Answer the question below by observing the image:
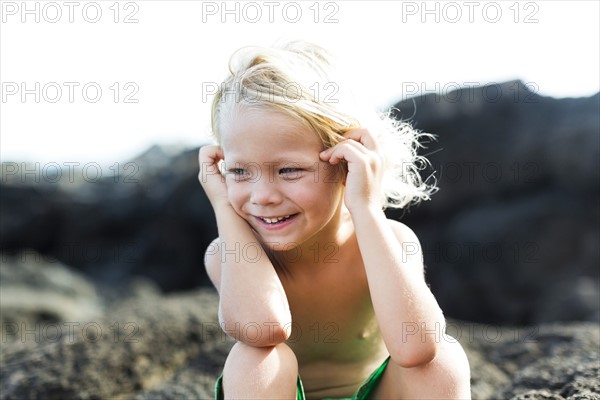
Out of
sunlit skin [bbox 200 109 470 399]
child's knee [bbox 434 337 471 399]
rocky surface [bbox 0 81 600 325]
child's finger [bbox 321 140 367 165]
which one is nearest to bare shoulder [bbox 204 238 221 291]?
sunlit skin [bbox 200 109 470 399]

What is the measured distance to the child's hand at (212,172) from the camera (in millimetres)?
2866

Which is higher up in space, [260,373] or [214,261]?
[214,261]

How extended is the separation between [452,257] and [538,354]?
20.2 feet

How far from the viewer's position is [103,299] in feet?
37.9

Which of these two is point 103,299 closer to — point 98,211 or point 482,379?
point 98,211

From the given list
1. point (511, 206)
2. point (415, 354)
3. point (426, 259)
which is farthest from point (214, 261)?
point (426, 259)

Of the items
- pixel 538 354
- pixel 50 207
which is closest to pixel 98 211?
pixel 50 207

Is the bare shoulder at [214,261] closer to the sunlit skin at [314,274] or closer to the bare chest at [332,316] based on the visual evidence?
the sunlit skin at [314,274]

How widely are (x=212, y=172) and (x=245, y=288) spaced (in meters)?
0.60

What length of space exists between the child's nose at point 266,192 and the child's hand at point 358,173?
22cm

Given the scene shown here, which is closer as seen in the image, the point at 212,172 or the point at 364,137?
the point at 364,137

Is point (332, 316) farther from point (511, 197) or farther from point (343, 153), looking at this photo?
point (511, 197)

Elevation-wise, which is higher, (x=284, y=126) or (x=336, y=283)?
(x=284, y=126)

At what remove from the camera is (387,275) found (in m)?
2.37
